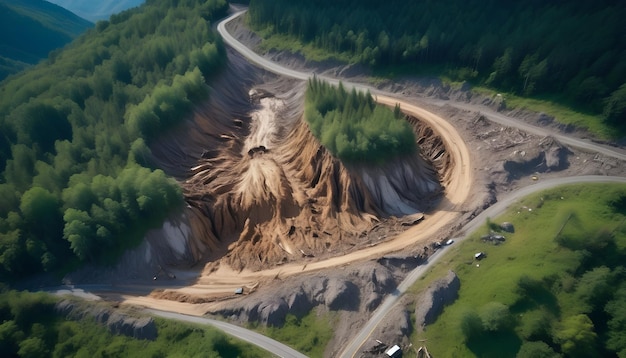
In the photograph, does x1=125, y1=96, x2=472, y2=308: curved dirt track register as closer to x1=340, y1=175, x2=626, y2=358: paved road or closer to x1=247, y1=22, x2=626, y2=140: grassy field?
x1=340, y1=175, x2=626, y2=358: paved road

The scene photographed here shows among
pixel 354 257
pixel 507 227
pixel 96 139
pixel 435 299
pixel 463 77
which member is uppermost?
pixel 96 139

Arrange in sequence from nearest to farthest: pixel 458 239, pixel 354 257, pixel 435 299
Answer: pixel 435 299, pixel 354 257, pixel 458 239

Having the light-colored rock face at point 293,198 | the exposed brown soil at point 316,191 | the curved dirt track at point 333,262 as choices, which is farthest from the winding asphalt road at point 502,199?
the light-colored rock face at point 293,198

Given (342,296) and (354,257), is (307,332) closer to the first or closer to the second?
(342,296)

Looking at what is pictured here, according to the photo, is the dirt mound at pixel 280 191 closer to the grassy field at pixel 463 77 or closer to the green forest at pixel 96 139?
the green forest at pixel 96 139

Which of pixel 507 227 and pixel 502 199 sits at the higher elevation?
Answer: pixel 502 199

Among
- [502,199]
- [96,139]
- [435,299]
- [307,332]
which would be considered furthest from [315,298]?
[96,139]

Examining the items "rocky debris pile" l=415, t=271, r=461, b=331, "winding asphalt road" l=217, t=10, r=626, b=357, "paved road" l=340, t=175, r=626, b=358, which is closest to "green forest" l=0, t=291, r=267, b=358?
"paved road" l=340, t=175, r=626, b=358
